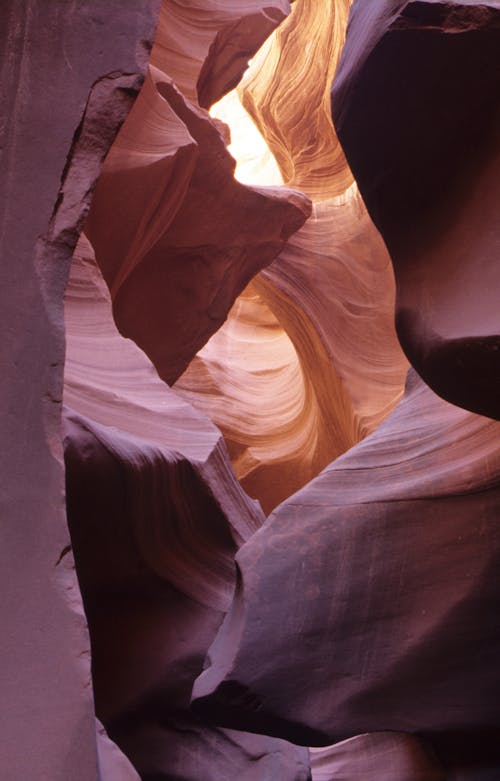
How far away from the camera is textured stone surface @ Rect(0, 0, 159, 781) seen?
186 centimetres

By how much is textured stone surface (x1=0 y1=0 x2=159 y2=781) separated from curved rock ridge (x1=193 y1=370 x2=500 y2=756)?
1.13 metres

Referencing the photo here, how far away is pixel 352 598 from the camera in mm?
3143

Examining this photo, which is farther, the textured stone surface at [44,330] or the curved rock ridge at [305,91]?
the curved rock ridge at [305,91]

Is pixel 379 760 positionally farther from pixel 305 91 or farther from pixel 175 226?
pixel 305 91

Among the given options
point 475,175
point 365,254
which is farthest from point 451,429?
point 365,254

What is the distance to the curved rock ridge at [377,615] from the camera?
9.82ft

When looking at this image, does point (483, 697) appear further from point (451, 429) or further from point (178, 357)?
point (178, 357)

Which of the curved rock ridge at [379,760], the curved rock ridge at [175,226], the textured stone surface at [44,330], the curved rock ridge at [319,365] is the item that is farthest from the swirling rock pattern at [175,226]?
the curved rock ridge at [379,760]

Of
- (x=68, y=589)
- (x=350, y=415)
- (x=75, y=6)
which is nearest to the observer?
(x=68, y=589)

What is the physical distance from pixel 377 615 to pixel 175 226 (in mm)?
3020

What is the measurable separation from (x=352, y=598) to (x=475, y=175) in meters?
1.34

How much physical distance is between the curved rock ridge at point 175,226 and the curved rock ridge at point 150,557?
874mm

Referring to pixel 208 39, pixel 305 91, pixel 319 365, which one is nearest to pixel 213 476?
pixel 208 39

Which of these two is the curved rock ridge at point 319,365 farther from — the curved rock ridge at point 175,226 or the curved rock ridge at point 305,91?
the curved rock ridge at point 175,226
